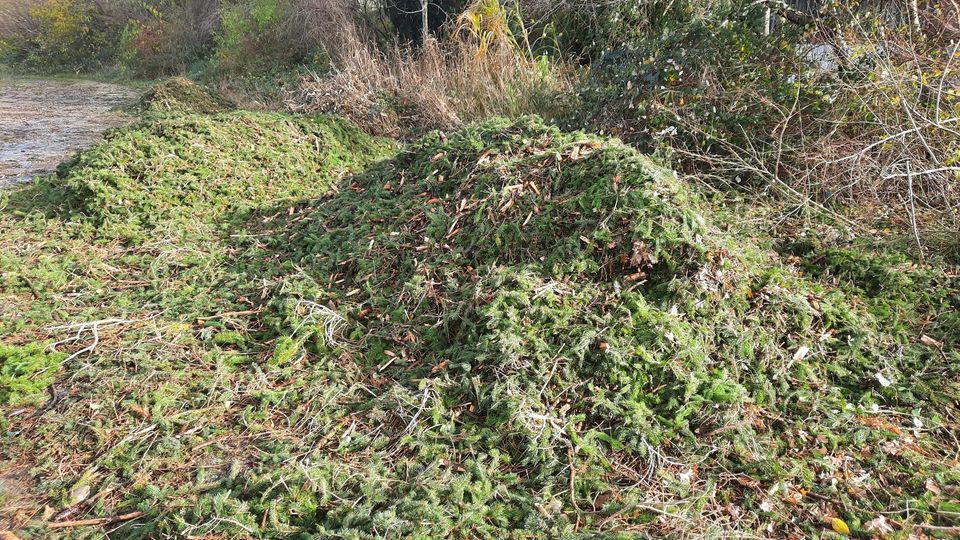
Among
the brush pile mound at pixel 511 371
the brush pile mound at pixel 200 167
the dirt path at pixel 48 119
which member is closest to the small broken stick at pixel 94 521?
the brush pile mound at pixel 511 371

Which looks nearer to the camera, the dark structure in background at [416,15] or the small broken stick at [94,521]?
the small broken stick at [94,521]

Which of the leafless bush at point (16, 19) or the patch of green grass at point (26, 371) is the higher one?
the leafless bush at point (16, 19)

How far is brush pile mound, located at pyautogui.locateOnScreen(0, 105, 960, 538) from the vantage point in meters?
2.04

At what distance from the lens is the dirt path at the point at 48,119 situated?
19.7 feet

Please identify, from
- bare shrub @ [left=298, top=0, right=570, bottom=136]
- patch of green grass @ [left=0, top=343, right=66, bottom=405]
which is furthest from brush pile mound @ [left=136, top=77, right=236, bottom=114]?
patch of green grass @ [left=0, top=343, right=66, bottom=405]

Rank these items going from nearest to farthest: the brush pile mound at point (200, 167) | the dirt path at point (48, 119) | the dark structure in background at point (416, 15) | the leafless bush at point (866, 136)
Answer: the leafless bush at point (866, 136) → the brush pile mound at point (200, 167) → the dirt path at point (48, 119) → the dark structure in background at point (416, 15)

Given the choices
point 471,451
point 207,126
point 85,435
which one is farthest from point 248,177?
point 471,451

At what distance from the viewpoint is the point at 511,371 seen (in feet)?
7.92

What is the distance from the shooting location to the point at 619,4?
20.8ft

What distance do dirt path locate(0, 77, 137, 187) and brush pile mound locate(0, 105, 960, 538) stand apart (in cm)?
298

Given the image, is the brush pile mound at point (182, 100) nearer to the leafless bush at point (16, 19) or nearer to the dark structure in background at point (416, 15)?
the dark structure in background at point (416, 15)

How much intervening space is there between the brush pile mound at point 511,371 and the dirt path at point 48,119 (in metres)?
2.98

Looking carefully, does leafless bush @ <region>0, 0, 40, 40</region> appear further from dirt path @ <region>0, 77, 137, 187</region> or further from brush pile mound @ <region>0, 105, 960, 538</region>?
brush pile mound @ <region>0, 105, 960, 538</region>

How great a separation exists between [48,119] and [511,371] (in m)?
9.00
